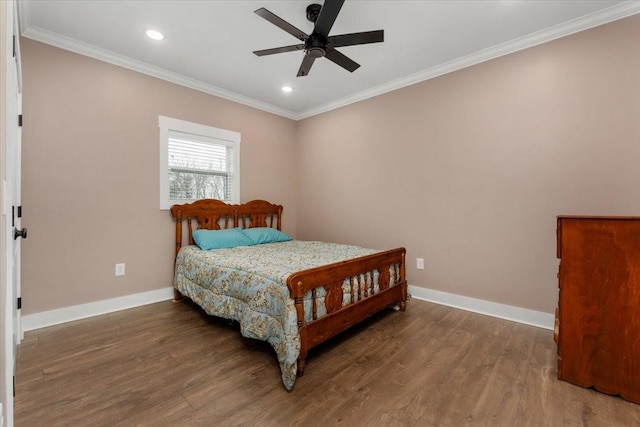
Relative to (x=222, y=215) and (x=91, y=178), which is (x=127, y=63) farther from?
(x=222, y=215)

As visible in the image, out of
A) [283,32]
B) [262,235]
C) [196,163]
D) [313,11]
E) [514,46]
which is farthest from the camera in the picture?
Answer: [262,235]

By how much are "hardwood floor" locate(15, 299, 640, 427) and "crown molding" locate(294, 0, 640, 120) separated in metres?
2.68

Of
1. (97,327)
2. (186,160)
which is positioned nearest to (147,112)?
(186,160)

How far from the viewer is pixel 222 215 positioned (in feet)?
12.9

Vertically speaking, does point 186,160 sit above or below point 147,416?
above

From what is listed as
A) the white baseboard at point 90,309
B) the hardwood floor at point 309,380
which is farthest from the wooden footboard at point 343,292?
the white baseboard at point 90,309

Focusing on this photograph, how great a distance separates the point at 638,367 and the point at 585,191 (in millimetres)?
1431

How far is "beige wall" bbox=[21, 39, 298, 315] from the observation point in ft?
8.61

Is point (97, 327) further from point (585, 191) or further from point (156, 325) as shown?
point (585, 191)

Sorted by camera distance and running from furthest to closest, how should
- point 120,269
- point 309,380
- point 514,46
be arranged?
1. point 120,269
2. point 514,46
3. point 309,380

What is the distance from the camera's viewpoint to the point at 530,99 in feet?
8.98

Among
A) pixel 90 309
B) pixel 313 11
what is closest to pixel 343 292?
pixel 313 11

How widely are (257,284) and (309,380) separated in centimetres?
75

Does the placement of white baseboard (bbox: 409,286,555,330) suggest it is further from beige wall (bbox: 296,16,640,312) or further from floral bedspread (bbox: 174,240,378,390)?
floral bedspread (bbox: 174,240,378,390)
